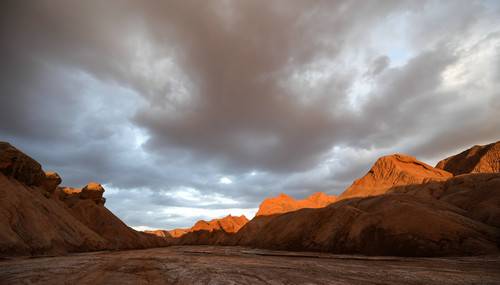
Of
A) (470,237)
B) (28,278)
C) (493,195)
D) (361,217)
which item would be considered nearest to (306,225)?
(361,217)

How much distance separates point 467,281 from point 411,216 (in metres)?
22.7

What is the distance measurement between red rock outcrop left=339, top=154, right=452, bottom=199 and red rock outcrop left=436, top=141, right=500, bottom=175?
8249 mm

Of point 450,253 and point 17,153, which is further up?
point 17,153

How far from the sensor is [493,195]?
42312 mm

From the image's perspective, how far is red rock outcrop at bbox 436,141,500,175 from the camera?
277 feet

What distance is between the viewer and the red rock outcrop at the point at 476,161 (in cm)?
8448

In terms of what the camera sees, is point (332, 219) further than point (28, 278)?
Yes

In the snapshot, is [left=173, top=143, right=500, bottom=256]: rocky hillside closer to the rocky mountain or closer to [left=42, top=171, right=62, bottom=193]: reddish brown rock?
the rocky mountain

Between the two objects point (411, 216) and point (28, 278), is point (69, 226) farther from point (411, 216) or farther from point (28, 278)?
point (411, 216)

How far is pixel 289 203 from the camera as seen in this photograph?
12031cm

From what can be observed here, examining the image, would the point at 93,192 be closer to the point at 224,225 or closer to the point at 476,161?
the point at 224,225

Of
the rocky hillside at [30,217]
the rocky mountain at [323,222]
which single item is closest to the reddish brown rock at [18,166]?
the rocky hillside at [30,217]

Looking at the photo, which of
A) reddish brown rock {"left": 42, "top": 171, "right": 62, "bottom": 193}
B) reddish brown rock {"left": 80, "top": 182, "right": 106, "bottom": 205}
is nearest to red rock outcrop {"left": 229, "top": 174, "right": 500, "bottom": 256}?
reddish brown rock {"left": 42, "top": 171, "right": 62, "bottom": 193}

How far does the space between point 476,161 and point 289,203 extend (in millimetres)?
64982
